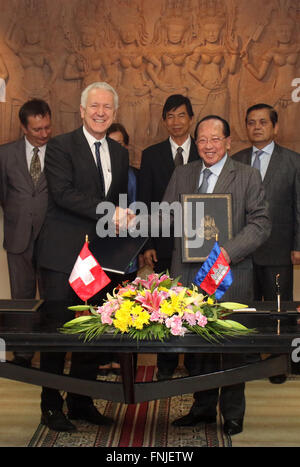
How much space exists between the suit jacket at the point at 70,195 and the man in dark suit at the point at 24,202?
1.37 metres

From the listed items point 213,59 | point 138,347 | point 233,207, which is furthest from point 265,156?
point 138,347

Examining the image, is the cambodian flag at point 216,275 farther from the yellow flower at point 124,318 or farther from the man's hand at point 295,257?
the man's hand at point 295,257

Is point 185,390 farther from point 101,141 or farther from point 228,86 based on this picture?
point 228,86

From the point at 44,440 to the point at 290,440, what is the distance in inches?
54.4

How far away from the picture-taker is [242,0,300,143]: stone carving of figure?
6.63 metres

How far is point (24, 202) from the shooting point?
629cm

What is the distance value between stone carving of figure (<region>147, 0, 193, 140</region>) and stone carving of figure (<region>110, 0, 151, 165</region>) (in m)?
0.08

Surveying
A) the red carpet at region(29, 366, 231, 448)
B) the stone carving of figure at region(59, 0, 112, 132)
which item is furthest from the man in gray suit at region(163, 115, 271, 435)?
the stone carving of figure at region(59, 0, 112, 132)

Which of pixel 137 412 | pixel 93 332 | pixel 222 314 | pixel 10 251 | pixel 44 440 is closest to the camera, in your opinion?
pixel 93 332

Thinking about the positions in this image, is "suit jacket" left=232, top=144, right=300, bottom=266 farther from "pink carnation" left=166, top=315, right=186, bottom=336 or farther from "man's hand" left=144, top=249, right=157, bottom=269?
"pink carnation" left=166, top=315, right=186, bottom=336

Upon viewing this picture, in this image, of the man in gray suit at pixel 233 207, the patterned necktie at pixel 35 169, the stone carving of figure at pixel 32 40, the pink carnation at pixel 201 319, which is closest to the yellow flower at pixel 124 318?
the pink carnation at pixel 201 319

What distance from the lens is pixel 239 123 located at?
6.70 meters

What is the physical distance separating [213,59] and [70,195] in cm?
259

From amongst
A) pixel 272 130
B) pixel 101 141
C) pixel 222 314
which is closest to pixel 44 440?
pixel 222 314
